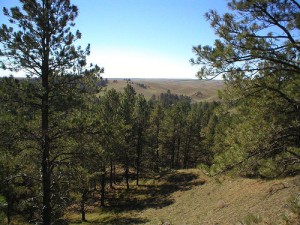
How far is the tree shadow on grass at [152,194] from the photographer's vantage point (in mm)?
26844

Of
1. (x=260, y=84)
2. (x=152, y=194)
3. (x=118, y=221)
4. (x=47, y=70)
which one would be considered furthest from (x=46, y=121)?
(x=152, y=194)

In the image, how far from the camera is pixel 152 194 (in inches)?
1175

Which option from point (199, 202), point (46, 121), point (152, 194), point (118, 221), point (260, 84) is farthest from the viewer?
point (152, 194)

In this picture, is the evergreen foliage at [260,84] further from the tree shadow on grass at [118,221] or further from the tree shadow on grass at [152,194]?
the tree shadow on grass at [152,194]

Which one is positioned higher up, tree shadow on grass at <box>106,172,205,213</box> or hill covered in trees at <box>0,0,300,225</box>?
hill covered in trees at <box>0,0,300,225</box>

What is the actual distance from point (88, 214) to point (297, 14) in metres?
26.6

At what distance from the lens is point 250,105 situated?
8.19 meters

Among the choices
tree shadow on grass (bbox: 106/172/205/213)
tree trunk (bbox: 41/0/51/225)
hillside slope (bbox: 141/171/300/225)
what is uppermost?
tree trunk (bbox: 41/0/51/225)

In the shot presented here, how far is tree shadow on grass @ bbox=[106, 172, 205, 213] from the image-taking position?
2684 centimetres

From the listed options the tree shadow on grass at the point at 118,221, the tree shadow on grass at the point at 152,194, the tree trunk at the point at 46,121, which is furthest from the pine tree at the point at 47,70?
the tree shadow on grass at the point at 152,194

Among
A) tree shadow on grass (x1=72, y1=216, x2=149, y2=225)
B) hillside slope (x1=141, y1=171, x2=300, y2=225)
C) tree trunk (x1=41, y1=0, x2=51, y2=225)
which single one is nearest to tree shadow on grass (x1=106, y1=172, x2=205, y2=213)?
hillside slope (x1=141, y1=171, x2=300, y2=225)

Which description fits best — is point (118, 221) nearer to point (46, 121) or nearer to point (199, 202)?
point (199, 202)

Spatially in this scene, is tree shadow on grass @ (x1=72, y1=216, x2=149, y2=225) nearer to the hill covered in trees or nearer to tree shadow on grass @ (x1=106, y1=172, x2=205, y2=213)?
tree shadow on grass @ (x1=106, y1=172, x2=205, y2=213)

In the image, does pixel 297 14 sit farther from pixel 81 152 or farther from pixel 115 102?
pixel 115 102
